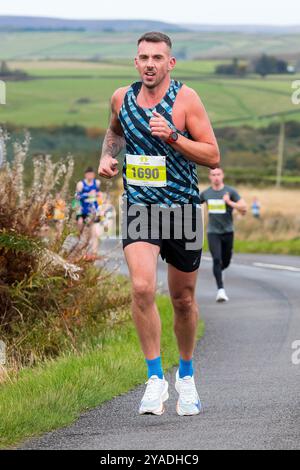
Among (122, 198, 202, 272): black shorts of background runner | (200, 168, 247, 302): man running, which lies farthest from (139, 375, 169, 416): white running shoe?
(200, 168, 247, 302): man running

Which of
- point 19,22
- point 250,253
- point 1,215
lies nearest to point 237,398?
point 1,215

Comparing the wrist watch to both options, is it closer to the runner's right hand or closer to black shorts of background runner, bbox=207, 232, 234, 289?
the runner's right hand

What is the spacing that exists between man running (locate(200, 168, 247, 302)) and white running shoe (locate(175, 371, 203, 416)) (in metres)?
9.94

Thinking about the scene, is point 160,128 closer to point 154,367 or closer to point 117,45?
point 154,367

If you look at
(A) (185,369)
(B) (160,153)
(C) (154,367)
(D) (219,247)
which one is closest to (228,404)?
(A) (185,369)

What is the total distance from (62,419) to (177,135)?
181 centimetres

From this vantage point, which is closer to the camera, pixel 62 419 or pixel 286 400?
pixel 62 419

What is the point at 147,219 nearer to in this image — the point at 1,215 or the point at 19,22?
the point at 1,215

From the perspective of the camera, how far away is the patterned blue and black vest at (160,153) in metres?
8.02

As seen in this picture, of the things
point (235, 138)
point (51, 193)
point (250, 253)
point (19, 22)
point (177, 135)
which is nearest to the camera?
point (177, 135)

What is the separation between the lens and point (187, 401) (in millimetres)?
8203

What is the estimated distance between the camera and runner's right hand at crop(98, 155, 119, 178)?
8.22 metres

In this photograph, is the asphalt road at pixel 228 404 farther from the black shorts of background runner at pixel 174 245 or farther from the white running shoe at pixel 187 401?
the black shorts of background runner at pixel 174 245

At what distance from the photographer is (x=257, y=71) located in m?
116
